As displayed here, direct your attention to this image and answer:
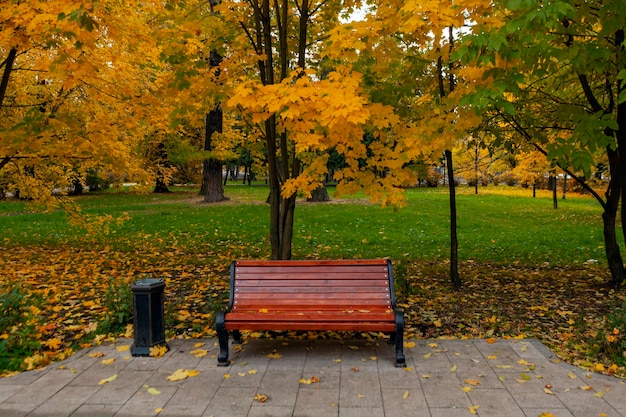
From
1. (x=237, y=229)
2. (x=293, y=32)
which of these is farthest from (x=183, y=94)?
(x=237, y=229)

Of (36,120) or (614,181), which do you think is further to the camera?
(36,120)

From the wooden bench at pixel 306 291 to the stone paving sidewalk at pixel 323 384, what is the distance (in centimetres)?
42

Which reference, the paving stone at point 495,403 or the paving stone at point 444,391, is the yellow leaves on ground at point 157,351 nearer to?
the paving stone at point 444,391

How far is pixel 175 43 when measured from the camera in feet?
18.9

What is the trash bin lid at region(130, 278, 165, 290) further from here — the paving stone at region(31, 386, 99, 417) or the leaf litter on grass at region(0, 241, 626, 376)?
the paving stone at region(31, 386, 99, 417)

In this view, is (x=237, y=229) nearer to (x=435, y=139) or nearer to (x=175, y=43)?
(x=175, y=43)

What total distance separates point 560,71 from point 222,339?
21.6ft

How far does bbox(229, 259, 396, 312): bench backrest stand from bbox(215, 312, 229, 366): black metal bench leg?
1.16ft

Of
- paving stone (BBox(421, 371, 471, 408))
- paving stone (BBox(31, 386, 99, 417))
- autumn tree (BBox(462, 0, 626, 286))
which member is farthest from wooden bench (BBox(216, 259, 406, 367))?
autumn tree (BBox(462, 0, 626, 286))

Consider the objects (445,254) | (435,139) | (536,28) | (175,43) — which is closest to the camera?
(536,28)

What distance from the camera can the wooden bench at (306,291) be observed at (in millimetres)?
4180

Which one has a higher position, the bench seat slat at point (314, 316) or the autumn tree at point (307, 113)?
the autumn tree at point (307, 113)

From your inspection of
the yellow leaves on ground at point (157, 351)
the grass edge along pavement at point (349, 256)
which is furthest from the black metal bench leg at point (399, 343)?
the yellow leaves on ground at point (157, 351)

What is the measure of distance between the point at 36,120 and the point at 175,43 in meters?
3.29
